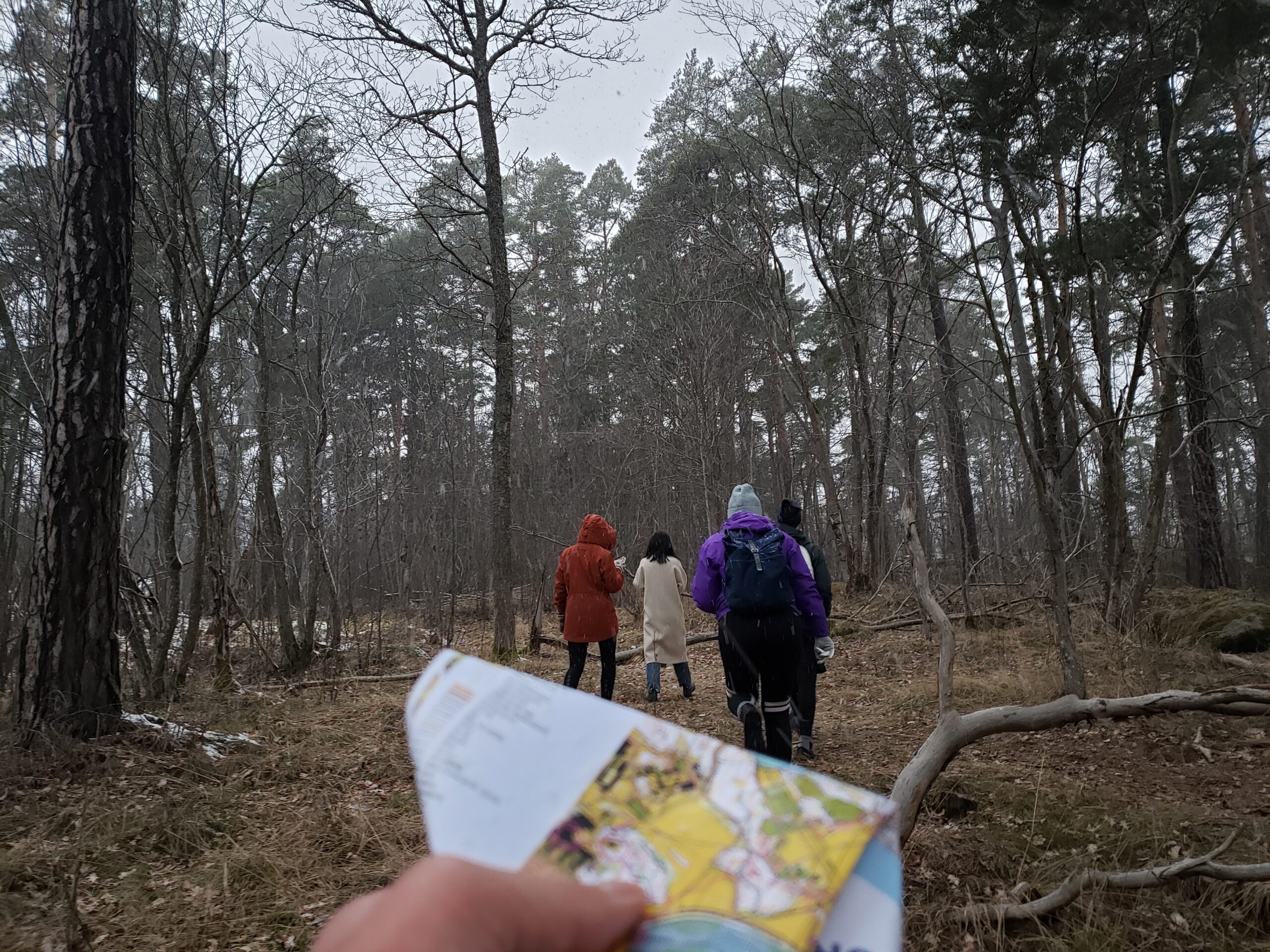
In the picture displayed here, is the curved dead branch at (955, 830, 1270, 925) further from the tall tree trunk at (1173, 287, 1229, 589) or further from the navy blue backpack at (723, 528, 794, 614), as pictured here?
the tall tree trunk at (1173, 287, 1229, 589)

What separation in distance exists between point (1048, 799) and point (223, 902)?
4332mm

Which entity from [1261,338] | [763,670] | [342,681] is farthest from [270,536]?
[1261,338]

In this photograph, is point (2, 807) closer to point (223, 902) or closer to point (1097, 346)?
point (223, 902)

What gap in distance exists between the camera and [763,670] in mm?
4750

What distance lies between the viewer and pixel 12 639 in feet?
23.9

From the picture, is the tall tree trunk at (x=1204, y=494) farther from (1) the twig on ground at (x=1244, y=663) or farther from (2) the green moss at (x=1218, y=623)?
(1) the twig on ground at (x=1244, y=663)

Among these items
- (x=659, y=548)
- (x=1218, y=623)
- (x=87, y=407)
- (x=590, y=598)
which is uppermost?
(x=87, y=407)

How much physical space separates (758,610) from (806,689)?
1.40 meters

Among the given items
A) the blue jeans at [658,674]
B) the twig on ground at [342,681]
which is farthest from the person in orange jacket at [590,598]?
the twig on ground at [342,681]

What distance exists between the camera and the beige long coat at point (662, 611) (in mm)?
7746

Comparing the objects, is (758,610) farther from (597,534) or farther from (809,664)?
(597,534)

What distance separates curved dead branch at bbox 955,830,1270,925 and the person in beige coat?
4910 mm

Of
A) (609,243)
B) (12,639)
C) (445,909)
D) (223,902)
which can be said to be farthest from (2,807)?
(609,243)

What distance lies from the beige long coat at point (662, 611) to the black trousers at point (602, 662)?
0.75m
